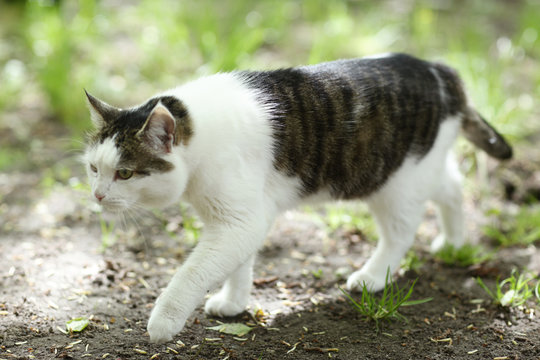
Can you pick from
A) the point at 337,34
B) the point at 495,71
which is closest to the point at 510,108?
the point at 495,71

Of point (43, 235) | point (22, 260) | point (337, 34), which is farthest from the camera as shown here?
point (337, 34)

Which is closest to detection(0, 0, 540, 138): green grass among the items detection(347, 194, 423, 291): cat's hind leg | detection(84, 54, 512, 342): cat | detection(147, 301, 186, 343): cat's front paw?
detection(84, 54, 512, 342): cat

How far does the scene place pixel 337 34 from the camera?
5164 mm

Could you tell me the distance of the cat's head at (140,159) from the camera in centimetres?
197

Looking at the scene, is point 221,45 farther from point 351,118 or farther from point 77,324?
point 77,324

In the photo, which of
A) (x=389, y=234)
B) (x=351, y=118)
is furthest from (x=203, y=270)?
(x=389, y=234)

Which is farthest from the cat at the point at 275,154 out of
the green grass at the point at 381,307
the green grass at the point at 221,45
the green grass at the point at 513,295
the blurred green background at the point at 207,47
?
the green grass at the point at 221,45

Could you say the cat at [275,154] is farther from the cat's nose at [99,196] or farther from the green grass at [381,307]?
the green grass at [381,307]

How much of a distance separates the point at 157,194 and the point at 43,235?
1389 millimetres

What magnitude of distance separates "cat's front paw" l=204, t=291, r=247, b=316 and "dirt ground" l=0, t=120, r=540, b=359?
1.8 inches

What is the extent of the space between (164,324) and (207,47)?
2967 mm

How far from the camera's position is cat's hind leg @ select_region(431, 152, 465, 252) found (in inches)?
113

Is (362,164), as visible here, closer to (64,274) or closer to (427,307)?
(427,307)

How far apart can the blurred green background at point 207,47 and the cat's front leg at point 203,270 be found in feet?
6.41
